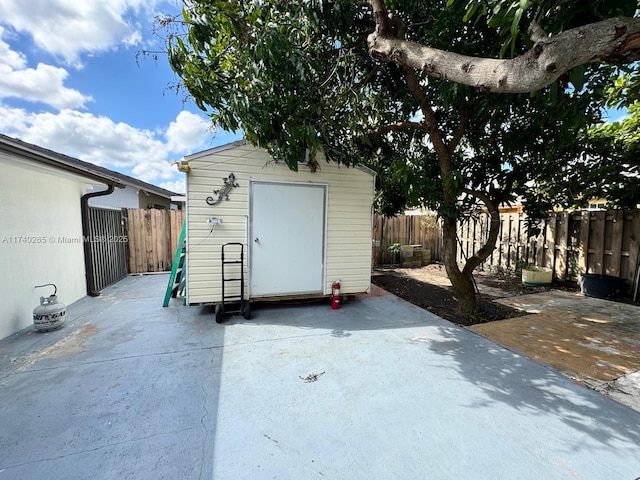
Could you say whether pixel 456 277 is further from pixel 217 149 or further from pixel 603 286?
pixel 217 149

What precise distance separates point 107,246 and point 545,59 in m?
7.65

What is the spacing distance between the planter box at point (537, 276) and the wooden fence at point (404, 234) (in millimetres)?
2842

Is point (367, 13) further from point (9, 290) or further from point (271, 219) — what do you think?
point (9, 290)

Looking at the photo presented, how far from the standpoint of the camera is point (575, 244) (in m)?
6.22

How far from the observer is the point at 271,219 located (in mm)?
4375

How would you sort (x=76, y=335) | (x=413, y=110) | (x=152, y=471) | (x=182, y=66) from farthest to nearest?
(x=413, y=110)
(x=76, y=335)
(x=182, y=66)
(x=152, y=471)

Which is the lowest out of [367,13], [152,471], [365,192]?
[152,471]

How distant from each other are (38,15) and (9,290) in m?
4.23

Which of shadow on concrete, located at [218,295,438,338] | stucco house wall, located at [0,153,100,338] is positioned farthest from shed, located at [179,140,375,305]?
stucco house wall, located at [0,153,100,338]

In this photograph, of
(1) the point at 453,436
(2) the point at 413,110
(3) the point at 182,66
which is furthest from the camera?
(2) the point at 413,110

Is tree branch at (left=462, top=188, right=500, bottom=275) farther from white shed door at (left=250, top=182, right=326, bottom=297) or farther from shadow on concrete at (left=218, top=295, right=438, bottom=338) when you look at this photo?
white shed door at (left=250, top=182, right=326, bottom=297)

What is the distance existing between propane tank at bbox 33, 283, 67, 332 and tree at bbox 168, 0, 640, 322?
3.19 metres

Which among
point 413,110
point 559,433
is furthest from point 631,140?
point 559,433

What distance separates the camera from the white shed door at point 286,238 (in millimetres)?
4332
